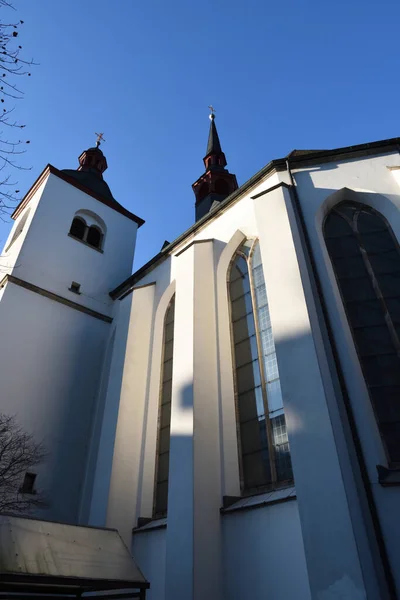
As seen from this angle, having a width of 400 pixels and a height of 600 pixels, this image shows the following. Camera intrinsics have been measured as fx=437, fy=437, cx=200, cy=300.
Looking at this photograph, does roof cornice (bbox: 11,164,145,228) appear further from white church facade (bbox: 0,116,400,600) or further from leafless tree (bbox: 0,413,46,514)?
leafless tree (bbox: 0,413,46,514)

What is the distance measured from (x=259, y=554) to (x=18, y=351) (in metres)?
7.48

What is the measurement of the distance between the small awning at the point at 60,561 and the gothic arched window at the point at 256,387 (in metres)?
2.18

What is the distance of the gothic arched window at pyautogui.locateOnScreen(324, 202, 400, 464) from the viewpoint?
18.2ft

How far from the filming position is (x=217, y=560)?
569cm

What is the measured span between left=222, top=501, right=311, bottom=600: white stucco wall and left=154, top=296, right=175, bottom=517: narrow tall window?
82.7 inches

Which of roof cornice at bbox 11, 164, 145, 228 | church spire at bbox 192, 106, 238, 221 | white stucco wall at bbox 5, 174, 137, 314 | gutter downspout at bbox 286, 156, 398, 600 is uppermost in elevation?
church spire at bbox 192, 106, 238, 221

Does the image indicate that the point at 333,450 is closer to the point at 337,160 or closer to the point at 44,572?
the point at 44,572

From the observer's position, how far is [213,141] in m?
24.0

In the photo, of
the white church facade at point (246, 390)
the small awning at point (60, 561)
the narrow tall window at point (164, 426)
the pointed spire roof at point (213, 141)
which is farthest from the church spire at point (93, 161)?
the small awning at point (60, 561)

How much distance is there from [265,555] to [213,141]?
22128 millimetres

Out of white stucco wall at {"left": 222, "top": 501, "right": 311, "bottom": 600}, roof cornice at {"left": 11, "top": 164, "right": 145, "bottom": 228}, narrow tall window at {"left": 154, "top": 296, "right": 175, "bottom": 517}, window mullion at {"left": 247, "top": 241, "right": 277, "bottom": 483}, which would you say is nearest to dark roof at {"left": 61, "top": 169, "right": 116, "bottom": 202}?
roof cornice at {"left": 11, "top": 164, "right": 145, "bottom": 228}

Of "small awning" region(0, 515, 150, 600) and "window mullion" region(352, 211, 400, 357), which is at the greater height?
"window mullion" region(352, 211, 400, 357)

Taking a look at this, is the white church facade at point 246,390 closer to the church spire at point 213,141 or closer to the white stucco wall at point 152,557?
the white stucco wall at point 152,557

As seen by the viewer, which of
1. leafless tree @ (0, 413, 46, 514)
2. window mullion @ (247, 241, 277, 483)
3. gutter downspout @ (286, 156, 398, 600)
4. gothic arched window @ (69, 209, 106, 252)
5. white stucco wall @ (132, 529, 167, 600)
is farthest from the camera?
gothic arched window @ (69, 209, 106, 252)
